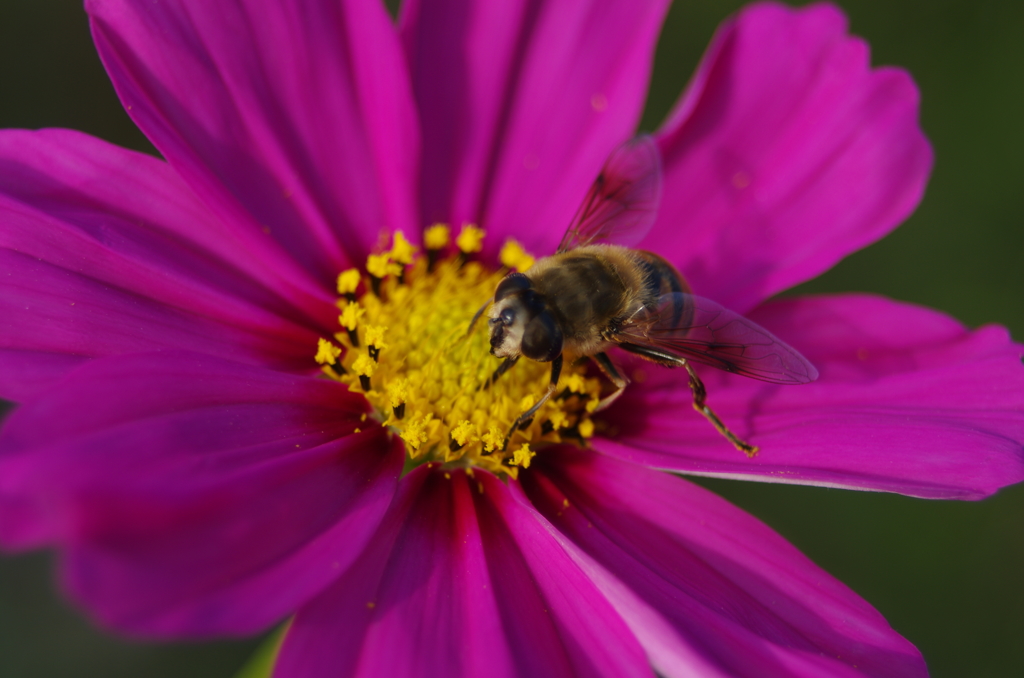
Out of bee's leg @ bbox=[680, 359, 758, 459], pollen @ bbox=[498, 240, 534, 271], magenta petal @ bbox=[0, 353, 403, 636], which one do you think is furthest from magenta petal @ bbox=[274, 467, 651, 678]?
pollen @ bbox=[498, 240, 534, 271]

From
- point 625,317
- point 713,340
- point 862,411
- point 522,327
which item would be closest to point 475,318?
point 522,327

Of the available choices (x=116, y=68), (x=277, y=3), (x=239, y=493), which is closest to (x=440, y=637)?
(x=239, y=493)

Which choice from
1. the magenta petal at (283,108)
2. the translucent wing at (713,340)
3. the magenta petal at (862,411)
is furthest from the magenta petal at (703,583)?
the magenta petal at (283,108)

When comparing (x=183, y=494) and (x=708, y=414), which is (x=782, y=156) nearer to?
(x=708, y=414)

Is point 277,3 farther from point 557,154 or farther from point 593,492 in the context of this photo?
point 593,492

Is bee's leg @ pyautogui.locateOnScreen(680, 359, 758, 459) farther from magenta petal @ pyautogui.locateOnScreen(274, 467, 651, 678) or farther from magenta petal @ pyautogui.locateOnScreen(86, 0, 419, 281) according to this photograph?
magenta petal @ pyautogui.locateOnScreen(86, 0, 419, 281)

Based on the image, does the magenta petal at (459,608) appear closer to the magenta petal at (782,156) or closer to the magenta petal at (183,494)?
the magenta petal at (183,494)
